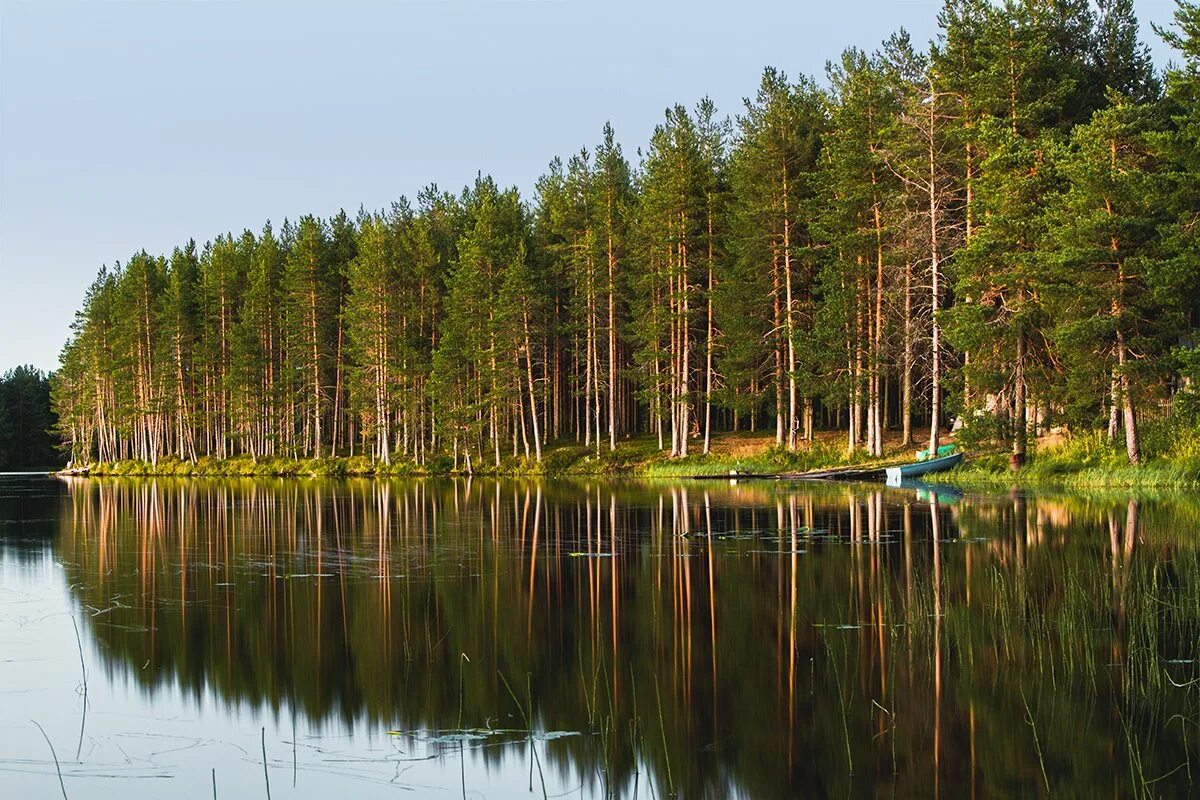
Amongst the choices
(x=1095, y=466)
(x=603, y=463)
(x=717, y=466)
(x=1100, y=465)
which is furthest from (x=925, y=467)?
(x=603, y=463)

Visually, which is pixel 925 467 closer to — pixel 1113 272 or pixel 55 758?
pixel 1113 272

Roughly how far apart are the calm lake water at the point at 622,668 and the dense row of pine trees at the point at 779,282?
17010 millimetres

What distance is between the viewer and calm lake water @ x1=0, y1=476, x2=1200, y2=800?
8.09 meters

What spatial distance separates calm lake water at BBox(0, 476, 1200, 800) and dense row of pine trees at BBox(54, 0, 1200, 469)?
55.8 feet

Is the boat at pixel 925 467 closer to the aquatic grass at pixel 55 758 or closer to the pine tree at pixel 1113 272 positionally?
the pine tree at pixel 1113 272

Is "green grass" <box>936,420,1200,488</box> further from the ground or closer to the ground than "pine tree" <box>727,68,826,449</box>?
closer to the ground

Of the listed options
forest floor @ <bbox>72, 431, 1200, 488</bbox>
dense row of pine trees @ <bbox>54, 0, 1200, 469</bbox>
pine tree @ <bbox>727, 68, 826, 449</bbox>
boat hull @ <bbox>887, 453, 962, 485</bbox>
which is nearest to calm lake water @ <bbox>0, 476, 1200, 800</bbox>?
forest floor @ <bbox>72, 431, 1200, 488</bbox>

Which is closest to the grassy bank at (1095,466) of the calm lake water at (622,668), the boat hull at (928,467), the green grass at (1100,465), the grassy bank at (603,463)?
the green grass at (1100,465)

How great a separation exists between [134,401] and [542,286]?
45202 mm

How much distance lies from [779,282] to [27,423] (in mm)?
118056

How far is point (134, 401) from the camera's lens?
9875 centimetres

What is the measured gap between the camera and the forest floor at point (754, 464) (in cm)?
3609

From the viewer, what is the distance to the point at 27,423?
468ft

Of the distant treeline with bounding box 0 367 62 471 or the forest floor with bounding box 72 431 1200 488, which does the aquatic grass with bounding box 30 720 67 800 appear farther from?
the distant treeline with bounding box 0 367 62 471
